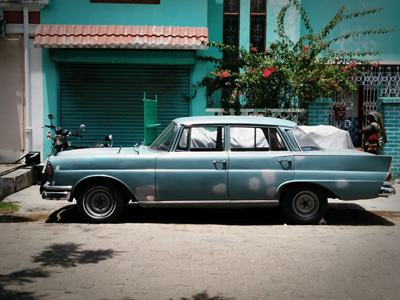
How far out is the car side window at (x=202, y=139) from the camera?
7.59 meters

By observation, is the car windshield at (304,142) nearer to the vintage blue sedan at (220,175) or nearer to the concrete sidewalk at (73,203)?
the vintage blue sedan at (220,175)

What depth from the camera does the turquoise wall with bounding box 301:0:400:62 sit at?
48.7 ft

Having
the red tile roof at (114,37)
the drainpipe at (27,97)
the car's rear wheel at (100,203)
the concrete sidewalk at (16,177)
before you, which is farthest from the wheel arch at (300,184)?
the drainpipe at (27,97)

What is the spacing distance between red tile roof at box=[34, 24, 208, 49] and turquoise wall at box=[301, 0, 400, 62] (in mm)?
4681

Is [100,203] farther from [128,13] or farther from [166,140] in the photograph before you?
[128,13]

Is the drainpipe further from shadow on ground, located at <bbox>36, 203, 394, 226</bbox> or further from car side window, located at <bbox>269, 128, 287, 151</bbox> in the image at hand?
car side window, located at <bbox>269, 128, 287, 151</bbox>

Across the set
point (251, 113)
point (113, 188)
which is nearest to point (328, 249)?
point (113, 188)

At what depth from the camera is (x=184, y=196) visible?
24.5ft

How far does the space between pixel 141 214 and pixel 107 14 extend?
6.08m

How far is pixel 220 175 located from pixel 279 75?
17.1 ft

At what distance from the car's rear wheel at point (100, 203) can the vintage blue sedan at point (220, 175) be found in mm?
14

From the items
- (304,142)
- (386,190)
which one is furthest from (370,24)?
→ (386,190)

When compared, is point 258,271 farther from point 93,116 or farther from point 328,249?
point 93,116

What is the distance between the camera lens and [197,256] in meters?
5.93
